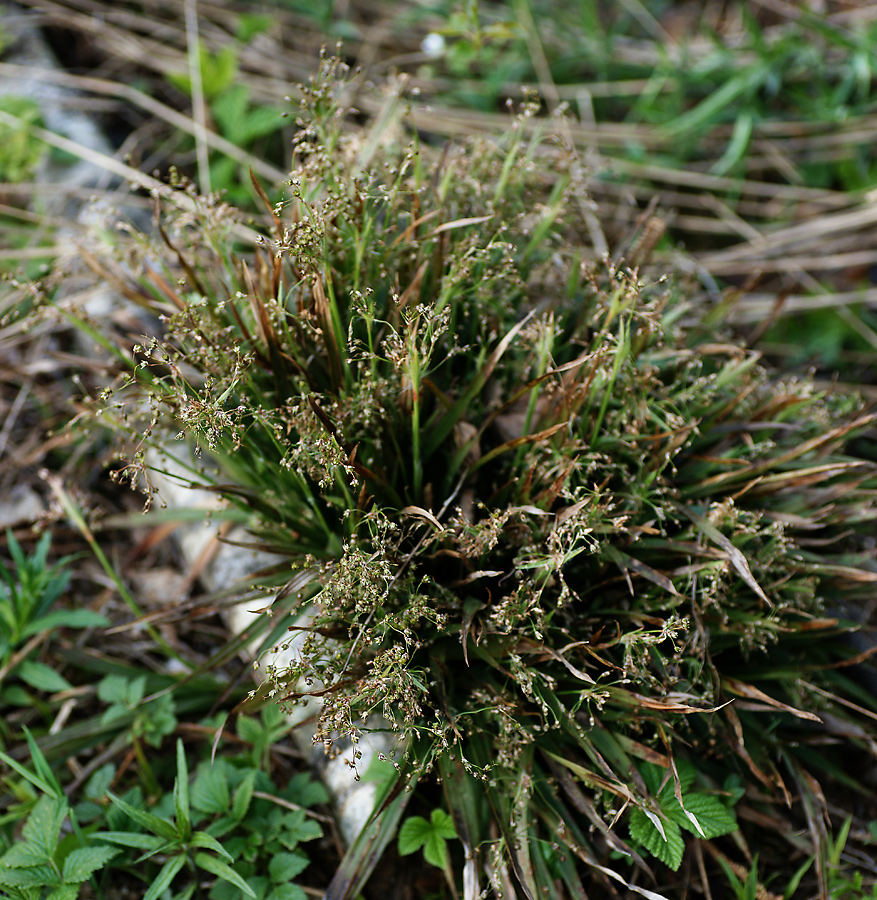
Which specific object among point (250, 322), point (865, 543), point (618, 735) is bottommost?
point (618, 735)

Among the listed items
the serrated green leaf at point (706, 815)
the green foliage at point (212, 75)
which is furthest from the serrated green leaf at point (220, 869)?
the green foliage at point (212, 75)

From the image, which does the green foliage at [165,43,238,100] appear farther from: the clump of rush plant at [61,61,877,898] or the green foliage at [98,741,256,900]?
the green foliage at [98,741,256,900]

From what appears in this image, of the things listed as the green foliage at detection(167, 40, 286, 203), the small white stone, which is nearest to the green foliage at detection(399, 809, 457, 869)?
the green foliage at detection(167, 40, 286, 203)

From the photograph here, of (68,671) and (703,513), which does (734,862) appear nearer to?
(703,513)

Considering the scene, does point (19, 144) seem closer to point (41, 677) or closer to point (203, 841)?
point (41, 677)

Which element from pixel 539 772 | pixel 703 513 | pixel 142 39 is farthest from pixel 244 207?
pixel 539 772

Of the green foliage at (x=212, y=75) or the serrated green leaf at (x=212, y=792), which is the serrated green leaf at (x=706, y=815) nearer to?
the serrated green leaf at (x=212, y=792)

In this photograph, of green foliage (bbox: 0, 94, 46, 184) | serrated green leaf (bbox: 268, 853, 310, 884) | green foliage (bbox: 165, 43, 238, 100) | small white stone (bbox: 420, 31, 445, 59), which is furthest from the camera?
small white stone (bbox: 420, 31, 445, 59)
